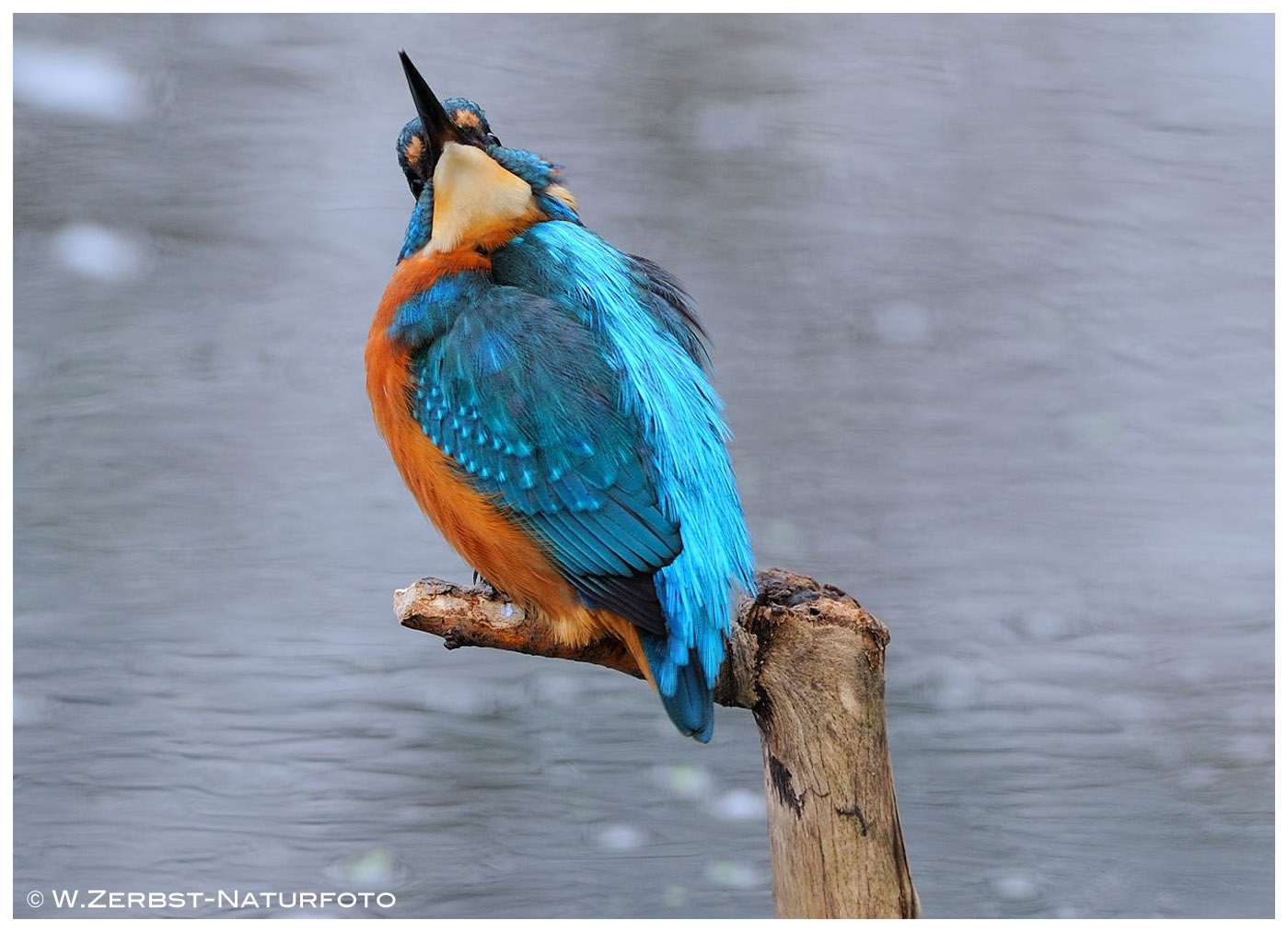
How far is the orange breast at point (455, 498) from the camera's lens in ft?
3.37

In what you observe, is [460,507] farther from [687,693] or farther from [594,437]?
[687,693]

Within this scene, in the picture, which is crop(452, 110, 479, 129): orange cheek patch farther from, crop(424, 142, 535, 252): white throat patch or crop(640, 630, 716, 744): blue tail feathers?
crop(640, 630, 716, 744): blue tail feathers

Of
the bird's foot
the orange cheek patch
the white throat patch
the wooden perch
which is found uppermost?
the orange cheek patch

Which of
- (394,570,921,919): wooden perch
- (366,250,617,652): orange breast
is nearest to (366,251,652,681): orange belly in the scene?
(366,250,617,652): orange breast

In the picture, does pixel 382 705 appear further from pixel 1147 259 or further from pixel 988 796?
pixel 1147 259

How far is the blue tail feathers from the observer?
0.97 metres

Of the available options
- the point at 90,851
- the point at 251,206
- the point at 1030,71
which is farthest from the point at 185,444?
the point at 1030,71

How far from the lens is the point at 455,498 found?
1041 mm

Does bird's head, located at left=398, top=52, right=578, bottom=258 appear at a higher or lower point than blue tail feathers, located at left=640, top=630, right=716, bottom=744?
higher

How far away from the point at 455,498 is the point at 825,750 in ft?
1.20

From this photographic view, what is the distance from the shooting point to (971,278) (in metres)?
1.54

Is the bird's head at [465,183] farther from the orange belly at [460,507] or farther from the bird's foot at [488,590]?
the bird's foot at [488,590]

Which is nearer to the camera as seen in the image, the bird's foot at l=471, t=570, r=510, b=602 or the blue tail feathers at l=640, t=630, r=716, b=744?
the blue tail feathers at l=640, t=630, r=716, b=744

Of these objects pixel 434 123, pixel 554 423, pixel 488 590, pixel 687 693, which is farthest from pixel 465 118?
pixel 687 693
